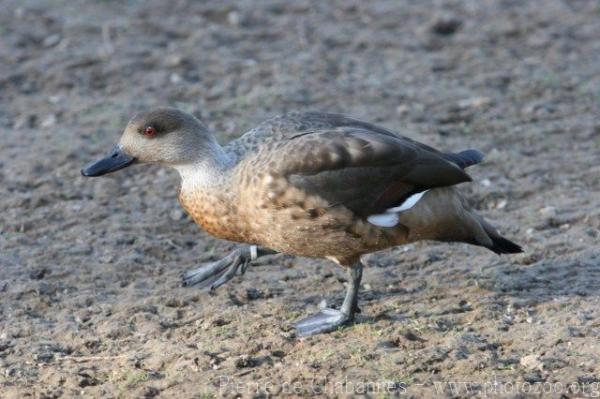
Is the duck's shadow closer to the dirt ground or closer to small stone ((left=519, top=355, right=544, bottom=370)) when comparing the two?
the dirt ground

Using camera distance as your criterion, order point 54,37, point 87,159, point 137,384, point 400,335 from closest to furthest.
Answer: point 137,384
point 400,335
point 87,159
point 54,37

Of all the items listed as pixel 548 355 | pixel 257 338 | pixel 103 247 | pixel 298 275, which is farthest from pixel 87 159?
pixel 548 355

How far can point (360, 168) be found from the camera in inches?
223

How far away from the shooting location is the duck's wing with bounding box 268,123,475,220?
5566mm

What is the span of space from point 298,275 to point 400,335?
105 cm

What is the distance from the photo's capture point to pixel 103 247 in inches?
262

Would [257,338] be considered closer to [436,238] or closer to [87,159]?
[436,238]

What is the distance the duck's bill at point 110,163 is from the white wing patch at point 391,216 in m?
1.40

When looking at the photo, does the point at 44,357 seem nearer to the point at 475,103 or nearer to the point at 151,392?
the point at 151,392

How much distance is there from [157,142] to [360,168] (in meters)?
1.16

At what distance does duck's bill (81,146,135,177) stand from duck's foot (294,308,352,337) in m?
1.32

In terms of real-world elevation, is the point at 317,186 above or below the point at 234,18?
above

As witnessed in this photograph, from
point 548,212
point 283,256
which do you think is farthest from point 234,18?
point 548,212

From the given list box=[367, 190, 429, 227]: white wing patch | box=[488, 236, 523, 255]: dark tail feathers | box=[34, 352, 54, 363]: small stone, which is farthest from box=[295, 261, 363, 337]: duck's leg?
box=[34, 352, 54, 363]: small stone
